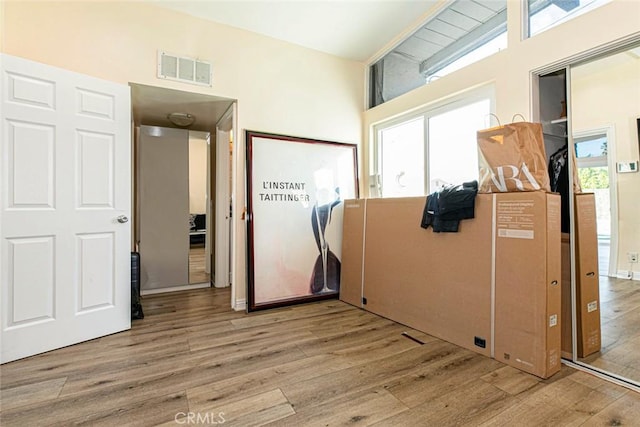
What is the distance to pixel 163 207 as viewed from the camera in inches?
158

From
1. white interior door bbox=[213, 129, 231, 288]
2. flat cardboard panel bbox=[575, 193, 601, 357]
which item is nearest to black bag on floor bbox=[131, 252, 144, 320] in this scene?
white interior door bbox=[213, 129, 231, 288]

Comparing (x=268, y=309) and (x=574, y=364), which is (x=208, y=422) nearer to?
(x=268, y=309)

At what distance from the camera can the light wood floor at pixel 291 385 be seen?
1524 millimetres

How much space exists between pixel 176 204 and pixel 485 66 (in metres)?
3.82

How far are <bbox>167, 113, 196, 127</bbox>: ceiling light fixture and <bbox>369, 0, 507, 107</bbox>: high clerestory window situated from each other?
2377 millimetres

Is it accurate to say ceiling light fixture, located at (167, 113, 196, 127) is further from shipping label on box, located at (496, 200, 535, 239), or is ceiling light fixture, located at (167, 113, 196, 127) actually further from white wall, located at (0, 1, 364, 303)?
shipping label on box, located at (496, 200, 535, 239)

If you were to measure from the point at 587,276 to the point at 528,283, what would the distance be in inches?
23.8

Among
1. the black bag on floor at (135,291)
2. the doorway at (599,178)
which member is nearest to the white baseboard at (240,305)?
the black bag on floor at (135,291)

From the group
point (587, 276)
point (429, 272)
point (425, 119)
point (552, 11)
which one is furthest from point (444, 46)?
point (587, 276)

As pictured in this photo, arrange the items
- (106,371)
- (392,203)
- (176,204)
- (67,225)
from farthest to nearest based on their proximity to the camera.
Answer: (176,204)
(392,203)
(67,225)
(106,371)

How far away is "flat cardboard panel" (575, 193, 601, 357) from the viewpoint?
6.88 feet

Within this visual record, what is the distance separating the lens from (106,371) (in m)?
1.96

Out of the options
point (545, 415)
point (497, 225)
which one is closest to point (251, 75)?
point (497, 225)

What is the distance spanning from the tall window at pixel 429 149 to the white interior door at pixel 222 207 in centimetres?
201
